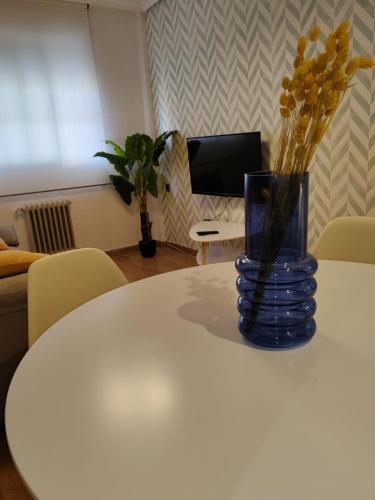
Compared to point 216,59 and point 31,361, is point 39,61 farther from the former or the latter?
point 31,361

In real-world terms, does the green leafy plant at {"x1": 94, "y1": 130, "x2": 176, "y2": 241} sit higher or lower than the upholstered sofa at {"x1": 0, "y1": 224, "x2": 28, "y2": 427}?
higher

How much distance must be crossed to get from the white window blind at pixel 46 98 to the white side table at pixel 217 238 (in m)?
A: 1.77

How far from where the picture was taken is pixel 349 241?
1.62m

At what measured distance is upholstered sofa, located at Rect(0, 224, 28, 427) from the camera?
5.15 feet

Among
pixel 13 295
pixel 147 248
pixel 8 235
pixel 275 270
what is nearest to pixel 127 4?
pixel 147 248

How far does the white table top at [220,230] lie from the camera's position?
125 inches

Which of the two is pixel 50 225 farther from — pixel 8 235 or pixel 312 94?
pixel 312 94

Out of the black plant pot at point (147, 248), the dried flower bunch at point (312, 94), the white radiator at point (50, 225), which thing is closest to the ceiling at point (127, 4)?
the white radiator at point (50, 225)

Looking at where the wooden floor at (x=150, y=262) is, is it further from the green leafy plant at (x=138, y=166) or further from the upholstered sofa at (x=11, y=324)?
the upholstered sofa at (x=11, y=324)

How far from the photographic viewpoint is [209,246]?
152 inches

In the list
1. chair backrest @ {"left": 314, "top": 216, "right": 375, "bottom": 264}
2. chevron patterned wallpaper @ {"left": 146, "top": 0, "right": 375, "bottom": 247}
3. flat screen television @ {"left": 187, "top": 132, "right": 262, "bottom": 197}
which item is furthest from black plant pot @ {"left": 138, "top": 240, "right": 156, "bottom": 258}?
chair backrest @ {"left": 314, "top": 216, "right": 375, "bottom": 264}

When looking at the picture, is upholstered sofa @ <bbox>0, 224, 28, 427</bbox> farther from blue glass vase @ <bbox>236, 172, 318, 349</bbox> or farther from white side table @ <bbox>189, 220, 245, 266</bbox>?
white side table @ <bbox>189, 220, 245, 266</bbox>

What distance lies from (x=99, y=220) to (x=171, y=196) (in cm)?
94

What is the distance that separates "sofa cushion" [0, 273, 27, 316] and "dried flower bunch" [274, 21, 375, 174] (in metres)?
1.27
